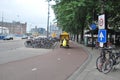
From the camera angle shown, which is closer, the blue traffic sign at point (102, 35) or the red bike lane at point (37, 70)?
the red bike lane at point (37, 70)

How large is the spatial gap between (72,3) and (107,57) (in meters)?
18.3

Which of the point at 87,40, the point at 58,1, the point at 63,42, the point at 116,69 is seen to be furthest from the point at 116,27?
the point at 116,69

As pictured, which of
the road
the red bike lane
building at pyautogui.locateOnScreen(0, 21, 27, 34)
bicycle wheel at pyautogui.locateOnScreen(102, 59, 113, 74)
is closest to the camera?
the red bike lane

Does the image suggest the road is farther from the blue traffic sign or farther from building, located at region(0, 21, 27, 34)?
building, located at region(0, 21, 27, 34)

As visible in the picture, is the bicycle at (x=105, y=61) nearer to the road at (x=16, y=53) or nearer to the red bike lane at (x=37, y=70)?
the red bike lane at (x=37, y=70)

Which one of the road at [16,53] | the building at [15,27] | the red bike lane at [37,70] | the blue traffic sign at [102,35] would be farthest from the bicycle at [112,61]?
the building at [15,27]

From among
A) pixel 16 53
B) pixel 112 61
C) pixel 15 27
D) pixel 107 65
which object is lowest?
pixel 16 53

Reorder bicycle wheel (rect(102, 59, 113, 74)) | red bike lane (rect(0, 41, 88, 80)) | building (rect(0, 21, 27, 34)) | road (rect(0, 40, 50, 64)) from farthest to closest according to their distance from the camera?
building (rect(0, 21, 27, 34))
road (rect(0, 40, 50, 64))
bicycle wheel (rect(102, 59, 113, 74))
red bike lane (rect(0, 41, 88, 80))

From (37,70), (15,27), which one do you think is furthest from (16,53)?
(15,27)

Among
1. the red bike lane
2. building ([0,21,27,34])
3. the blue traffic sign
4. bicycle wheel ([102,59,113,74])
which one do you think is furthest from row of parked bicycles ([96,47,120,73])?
building ([0,21,27,34])

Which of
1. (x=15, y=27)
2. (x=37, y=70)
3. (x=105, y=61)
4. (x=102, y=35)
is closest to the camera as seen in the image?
(x=102, y=35)

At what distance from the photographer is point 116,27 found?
4859cm

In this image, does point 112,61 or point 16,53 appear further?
point 16,53

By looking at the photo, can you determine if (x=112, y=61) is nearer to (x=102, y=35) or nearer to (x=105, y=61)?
(x=105, y=61)
